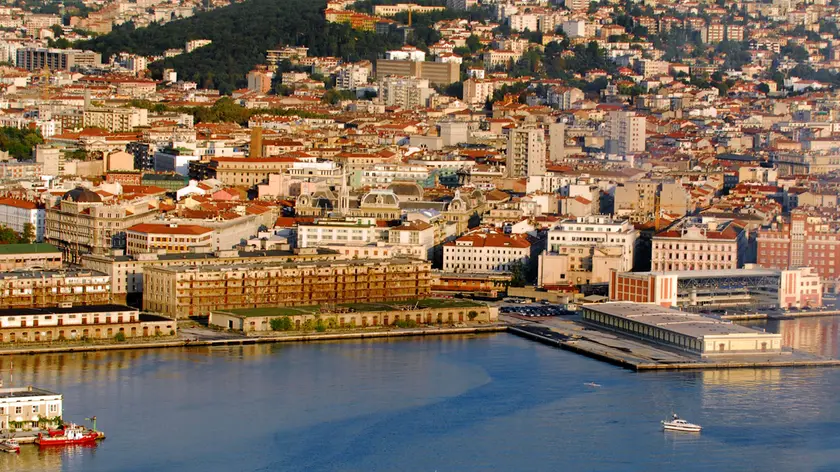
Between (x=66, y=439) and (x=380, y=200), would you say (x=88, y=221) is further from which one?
(x=66, y=439)

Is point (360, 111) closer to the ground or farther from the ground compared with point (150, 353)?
farther from the ground

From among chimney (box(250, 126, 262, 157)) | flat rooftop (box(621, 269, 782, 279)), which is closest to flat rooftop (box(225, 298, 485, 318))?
flat rooftop (box(621, 269, 782, 279))

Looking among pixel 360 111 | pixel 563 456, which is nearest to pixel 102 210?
pixel 563 456

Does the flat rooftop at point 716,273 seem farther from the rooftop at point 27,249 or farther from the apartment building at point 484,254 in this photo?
the rooftop at point 27,249

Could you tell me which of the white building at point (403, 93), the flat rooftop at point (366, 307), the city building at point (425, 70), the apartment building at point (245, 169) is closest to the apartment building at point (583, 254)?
the flat rooftop at point (366, 307)

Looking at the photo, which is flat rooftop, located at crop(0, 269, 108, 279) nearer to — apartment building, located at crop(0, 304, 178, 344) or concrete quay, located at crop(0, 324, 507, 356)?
apartment building, located at crop(0, 304, 178, 344)

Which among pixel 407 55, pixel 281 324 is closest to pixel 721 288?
pixel 281 324

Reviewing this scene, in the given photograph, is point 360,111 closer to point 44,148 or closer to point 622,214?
point 44,148
